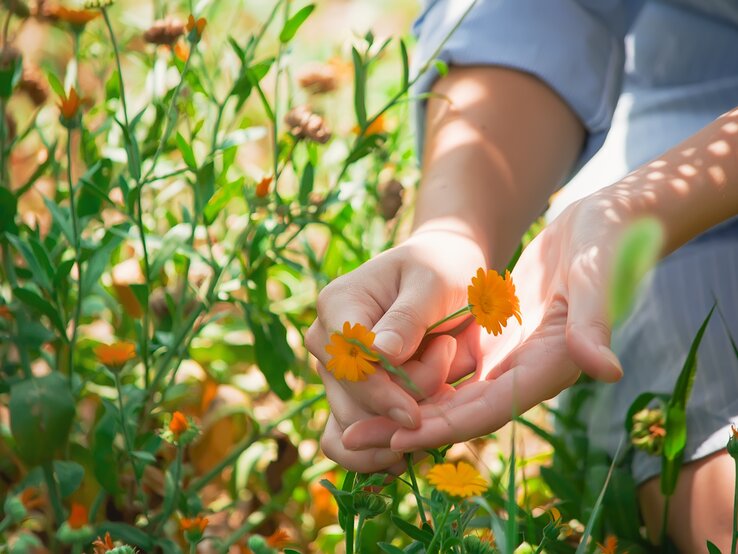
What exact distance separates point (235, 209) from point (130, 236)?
0.78 metres

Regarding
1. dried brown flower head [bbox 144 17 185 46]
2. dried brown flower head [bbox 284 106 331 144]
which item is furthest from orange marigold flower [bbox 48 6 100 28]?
dried brown flower head [bbox 284 106 331 144]

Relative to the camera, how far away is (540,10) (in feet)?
3.73

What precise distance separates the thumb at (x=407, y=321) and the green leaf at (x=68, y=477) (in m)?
0.34

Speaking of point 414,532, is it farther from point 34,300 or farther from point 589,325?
point 34,300

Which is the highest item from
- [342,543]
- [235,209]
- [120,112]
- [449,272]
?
[120,112]

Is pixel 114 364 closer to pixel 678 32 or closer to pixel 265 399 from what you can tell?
pixel 265 399

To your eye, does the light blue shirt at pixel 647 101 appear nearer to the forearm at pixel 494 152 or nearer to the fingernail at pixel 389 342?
the forearm at pixel 494 152

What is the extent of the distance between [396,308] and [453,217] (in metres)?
0.25

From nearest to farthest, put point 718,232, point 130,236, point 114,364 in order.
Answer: point 114,364 → point 130,236 → point 718,232

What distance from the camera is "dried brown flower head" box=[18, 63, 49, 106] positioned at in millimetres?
1191

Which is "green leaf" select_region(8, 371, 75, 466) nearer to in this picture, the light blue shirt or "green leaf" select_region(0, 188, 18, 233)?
"green leaf" select_region(0, 188, 18, 233)

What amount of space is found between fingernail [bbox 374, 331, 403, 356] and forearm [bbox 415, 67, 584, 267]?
290 millimetres

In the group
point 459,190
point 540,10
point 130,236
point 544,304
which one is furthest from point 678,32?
point 130,236

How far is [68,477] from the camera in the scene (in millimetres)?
845
